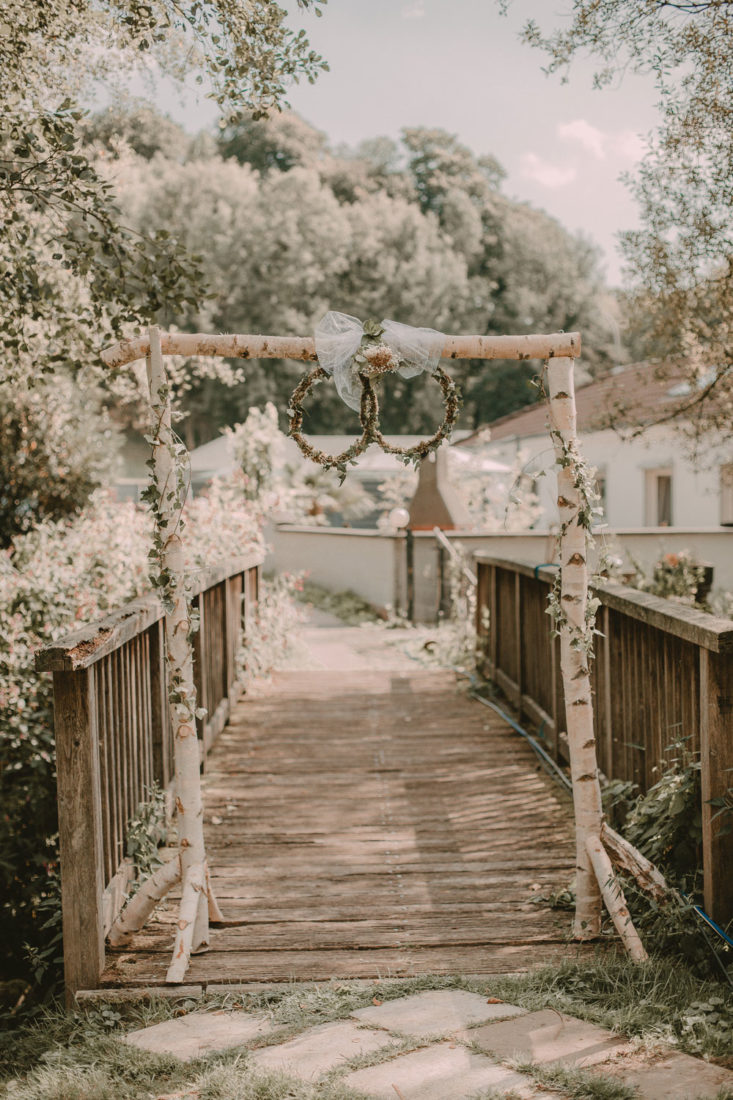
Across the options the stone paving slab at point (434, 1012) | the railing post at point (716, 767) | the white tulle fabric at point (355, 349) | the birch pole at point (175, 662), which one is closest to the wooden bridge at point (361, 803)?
the railing post at point (716, 767)

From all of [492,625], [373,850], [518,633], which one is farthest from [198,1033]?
[492,625]

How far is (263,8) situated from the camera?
17.4 ft

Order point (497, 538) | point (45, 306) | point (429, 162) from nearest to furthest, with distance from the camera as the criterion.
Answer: point (45, 306)
point (497, 538)
point (429, 162)

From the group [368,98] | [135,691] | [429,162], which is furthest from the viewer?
[429,162]

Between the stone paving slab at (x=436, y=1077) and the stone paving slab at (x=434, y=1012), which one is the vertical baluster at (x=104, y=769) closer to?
the stone paving slab at (x=434, y=1012)

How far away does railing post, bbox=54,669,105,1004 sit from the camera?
130 inches

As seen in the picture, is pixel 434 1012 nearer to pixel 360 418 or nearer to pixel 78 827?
pixel 78 827

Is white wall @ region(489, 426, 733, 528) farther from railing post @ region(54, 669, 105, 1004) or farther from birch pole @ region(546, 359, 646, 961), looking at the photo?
railing post @ region(54, 669, 105, 1004)

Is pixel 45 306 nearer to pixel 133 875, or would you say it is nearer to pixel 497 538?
pixel 133 875

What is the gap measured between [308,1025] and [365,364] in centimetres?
240

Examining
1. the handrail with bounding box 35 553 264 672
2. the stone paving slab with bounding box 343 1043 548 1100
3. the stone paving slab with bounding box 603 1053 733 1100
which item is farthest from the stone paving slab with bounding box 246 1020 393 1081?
the handrail with bounding box 35 553 264 672

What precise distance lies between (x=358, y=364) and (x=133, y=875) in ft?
7.74

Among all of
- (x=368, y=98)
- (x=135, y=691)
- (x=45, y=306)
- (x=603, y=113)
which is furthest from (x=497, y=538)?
(x=368, y=98)

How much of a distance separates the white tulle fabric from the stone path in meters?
2.28
